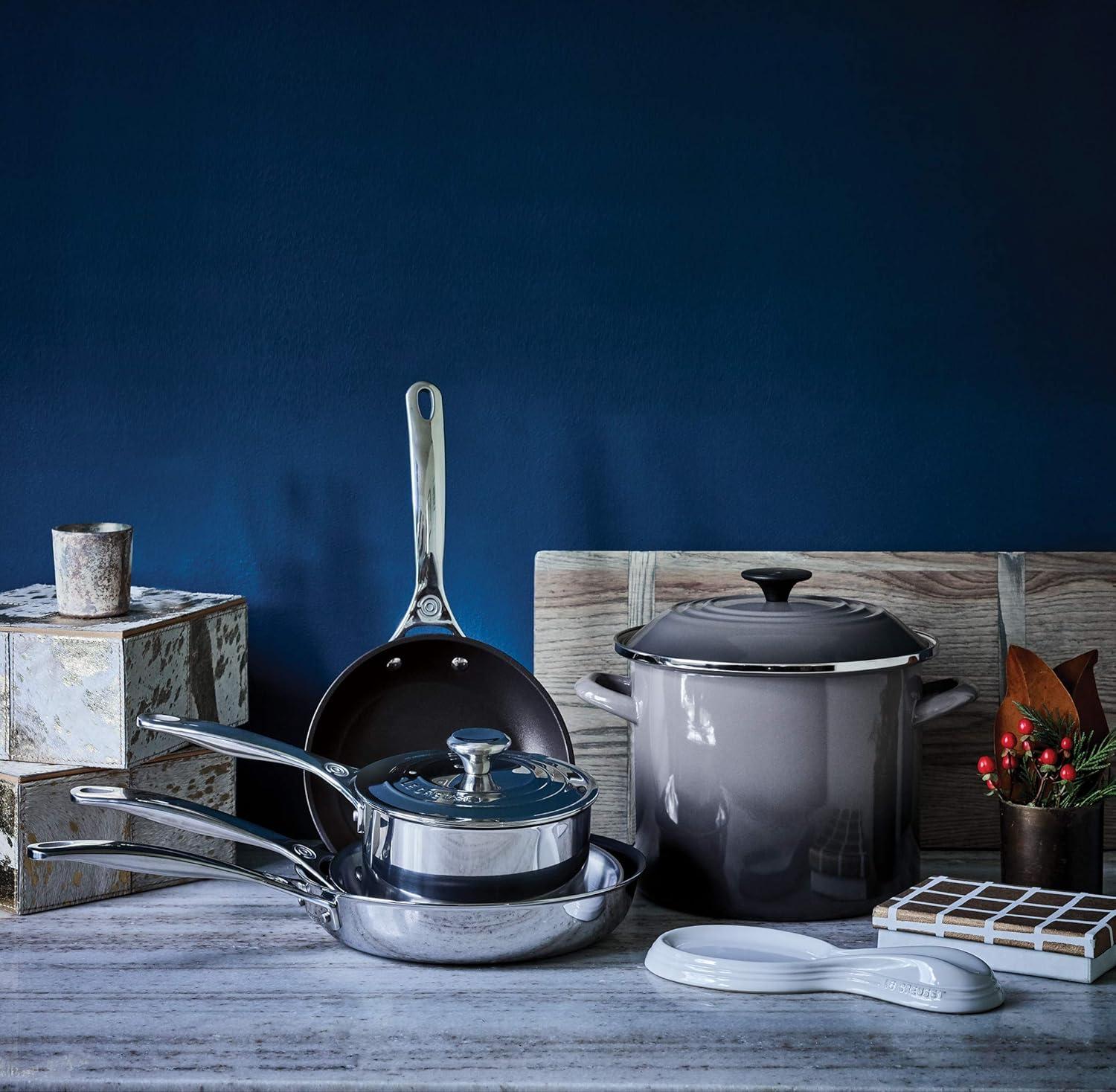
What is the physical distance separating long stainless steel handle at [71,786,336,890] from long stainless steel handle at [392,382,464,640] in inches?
10.1

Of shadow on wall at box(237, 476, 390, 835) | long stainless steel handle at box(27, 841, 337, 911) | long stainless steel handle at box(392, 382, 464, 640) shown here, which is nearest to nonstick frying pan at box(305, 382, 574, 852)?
long stainless steel handle at box(392, 382, 464, 640)

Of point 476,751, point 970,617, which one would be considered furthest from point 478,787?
point 970,617

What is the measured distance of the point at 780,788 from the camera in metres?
0.94

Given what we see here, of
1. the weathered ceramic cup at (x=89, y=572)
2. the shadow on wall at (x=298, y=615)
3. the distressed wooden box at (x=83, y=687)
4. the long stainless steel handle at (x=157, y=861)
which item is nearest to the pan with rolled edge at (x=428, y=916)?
the long stainless steel handle at (x=157, y=861)

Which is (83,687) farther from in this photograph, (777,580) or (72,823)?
(777,580)

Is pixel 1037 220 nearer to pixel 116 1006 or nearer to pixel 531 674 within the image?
pixel 531 674

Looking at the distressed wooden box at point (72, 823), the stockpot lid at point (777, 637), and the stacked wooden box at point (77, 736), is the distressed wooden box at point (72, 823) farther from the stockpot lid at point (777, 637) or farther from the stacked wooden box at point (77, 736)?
the stockpot lid at point (777, 637)

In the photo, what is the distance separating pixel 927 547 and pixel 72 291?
92 cm

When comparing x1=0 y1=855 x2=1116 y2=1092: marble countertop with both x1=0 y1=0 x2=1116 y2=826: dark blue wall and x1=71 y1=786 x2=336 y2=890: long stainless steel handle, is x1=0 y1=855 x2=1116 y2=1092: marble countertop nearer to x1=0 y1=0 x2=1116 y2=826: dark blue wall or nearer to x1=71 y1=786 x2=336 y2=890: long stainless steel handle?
x1=71 y1=786 x2=336 y2=890: long stainless steel handle

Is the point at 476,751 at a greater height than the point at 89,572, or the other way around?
the point at 89,572

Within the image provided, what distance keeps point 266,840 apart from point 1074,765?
2.14 feet

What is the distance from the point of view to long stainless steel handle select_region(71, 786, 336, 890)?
903 millimetres

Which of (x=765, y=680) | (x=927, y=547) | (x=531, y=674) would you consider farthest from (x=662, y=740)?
(x=927, y=547)

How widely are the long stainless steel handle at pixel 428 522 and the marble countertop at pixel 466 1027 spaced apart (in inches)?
13.6
